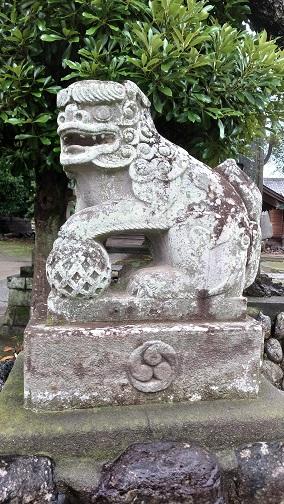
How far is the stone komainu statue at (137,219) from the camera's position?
174 cm

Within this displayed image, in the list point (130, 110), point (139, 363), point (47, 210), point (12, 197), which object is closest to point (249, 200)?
point (130, 110)

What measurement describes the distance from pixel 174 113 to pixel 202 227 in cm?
105

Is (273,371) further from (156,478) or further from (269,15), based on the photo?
(269,15)

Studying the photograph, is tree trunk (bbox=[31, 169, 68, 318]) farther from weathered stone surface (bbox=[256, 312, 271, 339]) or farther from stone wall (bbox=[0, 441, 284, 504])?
stone wall (bbox=[0, 441, 284, 504])

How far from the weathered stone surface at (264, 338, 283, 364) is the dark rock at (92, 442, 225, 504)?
1.98 m

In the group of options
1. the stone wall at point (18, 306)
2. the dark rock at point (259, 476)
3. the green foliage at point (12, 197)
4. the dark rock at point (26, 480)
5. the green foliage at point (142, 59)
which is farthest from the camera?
the green foliage at point (12, 197)

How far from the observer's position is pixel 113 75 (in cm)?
240

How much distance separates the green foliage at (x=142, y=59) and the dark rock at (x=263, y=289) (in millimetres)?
1459

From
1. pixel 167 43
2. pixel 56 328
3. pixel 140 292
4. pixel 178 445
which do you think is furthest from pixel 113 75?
pixel 178 445

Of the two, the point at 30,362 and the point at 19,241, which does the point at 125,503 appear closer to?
the point at 30,362

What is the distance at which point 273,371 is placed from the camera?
3299 millimetres

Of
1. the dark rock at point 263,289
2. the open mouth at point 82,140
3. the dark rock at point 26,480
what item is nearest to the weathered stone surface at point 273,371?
the dark rock at point 263,289

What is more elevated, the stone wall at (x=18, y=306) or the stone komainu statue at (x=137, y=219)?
the stone komainu statue at (x=137, y=219)

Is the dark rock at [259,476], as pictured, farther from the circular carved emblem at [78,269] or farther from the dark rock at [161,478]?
the circular carved emblem at [78,269]
